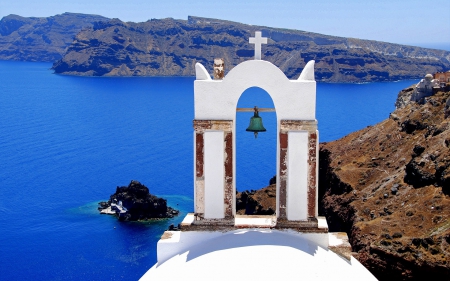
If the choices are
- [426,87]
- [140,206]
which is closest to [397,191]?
[426,87]

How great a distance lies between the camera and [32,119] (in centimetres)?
9312

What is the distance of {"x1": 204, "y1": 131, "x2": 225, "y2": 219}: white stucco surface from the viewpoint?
7.48m

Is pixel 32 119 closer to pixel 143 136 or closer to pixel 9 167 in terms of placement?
pixel 143 136

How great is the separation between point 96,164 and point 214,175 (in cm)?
5738

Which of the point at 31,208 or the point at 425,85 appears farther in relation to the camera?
the point at 31,208

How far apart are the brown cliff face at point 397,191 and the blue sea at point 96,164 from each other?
453 inches

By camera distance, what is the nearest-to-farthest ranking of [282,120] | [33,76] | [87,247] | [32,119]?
[282,120] < [87,247] < [32,119] < [33,76]

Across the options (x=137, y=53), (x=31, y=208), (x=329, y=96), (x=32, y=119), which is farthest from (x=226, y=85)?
(x=137, y=53)

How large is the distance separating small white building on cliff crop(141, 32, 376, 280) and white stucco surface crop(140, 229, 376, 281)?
0.07ft

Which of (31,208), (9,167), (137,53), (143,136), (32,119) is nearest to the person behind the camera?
(31,208)

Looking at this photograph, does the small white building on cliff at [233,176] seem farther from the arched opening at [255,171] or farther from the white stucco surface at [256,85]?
the arched opening at [255,171]

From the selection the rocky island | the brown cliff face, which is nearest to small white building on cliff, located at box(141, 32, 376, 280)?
the brown cliff face

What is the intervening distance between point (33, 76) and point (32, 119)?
90.7m

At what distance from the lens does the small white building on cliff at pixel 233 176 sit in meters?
7.26
